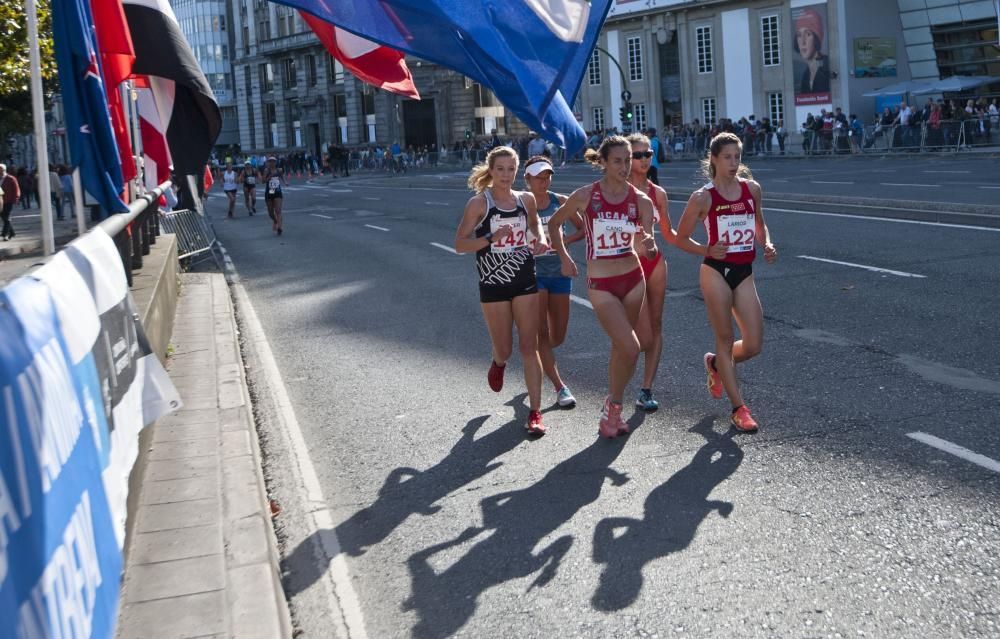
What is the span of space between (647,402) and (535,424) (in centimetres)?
90

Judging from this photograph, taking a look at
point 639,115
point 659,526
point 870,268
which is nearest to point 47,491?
point 659,526

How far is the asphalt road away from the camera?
4645mm

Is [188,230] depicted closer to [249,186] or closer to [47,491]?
[249,186]

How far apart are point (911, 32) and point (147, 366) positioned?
59500 millimetres

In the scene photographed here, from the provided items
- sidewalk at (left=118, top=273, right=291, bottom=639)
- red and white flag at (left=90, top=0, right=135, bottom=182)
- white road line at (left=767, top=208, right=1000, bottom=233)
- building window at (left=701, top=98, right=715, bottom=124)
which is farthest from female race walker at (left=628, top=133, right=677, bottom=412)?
building window at (left=701, top=98, right=715, bottom=124)

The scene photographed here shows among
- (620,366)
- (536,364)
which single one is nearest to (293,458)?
(536,364)

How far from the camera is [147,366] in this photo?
18.5ft

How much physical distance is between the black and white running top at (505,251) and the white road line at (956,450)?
2553 mm

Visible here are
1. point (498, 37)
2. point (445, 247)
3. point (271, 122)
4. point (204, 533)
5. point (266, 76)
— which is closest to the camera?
point (204, 533)

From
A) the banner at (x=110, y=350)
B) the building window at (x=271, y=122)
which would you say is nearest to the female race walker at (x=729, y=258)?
the banner at (x=110, y=350)

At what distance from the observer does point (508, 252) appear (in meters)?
7.44

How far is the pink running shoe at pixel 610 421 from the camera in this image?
7172 millimetres

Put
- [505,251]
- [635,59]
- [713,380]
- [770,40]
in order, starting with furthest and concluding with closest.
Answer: [635,59], [770,40], [713,380], [505,251]

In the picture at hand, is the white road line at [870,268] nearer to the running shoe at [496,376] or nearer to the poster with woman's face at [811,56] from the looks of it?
the running shoe at [496,376]
